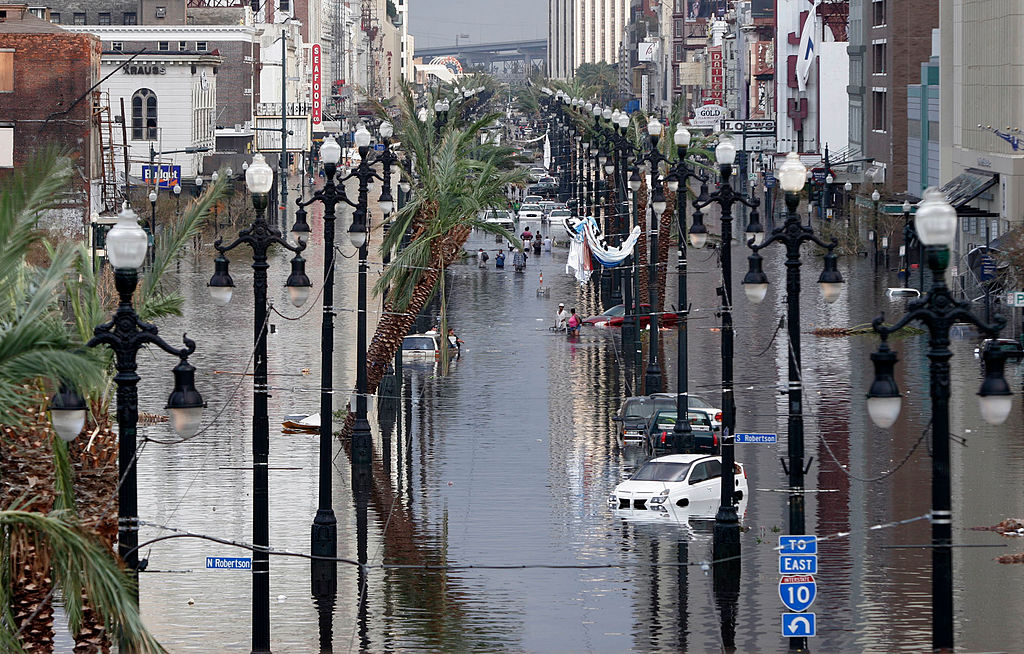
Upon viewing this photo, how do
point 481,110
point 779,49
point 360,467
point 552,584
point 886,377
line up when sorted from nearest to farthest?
1. point 886,377
2. point 552,584
3. point 360,467
4. point 779,49
5. point 481,110

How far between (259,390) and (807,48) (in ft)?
404

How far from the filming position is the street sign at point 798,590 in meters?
22.3


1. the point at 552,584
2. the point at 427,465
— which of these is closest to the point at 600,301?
the point at 427,465

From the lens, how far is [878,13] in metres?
109

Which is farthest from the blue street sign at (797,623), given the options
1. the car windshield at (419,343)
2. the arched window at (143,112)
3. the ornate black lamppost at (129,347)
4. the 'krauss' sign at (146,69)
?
the 'krauss' sign at (146,69)

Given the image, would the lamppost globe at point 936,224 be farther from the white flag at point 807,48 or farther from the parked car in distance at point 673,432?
the white flag at point 807,48

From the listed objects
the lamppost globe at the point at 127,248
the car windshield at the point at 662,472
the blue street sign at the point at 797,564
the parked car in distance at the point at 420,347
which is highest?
the lamppost globe at the point at 127,248

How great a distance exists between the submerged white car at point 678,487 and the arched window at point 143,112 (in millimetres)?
93907

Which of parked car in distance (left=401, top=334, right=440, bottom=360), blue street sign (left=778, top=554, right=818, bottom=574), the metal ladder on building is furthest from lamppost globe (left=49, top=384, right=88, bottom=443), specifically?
the metal ladder on building

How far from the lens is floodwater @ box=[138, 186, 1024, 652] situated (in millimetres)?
25453

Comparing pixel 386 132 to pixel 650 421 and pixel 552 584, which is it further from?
pixel 552 584

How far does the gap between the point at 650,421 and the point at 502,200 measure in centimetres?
641

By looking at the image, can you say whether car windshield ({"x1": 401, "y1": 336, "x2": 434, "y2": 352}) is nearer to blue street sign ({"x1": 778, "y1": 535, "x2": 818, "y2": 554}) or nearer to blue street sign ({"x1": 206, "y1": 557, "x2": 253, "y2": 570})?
blue street sign ({"x1": 778, "y1": 535, "x2": 818, "y2": 554})

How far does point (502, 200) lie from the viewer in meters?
43.4
